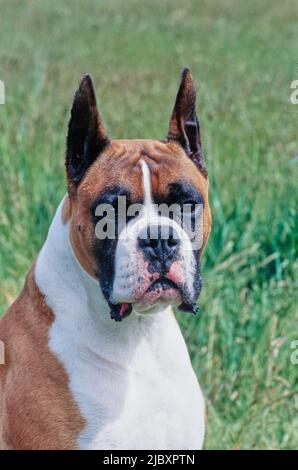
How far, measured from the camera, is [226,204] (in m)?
5.91

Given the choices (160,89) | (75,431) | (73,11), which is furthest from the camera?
(73,11)

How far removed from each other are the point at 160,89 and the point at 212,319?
3791 mm

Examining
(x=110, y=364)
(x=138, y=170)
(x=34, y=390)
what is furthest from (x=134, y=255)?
(x=34, y=390)

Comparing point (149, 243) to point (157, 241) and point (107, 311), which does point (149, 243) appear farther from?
point (107, 311)

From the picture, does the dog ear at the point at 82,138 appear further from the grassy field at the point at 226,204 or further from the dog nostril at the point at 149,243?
the grassy field at the point at 226,204

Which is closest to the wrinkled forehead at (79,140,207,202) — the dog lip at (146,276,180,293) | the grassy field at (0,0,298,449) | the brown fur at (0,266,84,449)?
the dog lip at (146,276,180,293)

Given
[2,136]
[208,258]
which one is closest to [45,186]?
[2,136]

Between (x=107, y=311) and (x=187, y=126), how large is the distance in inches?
28.4

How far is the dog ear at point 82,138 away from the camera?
3.69 meters

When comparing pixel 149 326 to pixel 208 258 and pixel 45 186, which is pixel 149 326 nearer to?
pixel 208 258

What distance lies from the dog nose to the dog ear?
373mm

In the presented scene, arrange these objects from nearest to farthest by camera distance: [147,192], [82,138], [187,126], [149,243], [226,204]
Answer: [149,243], [147,192], [82,138], [187,126], [226,204]
